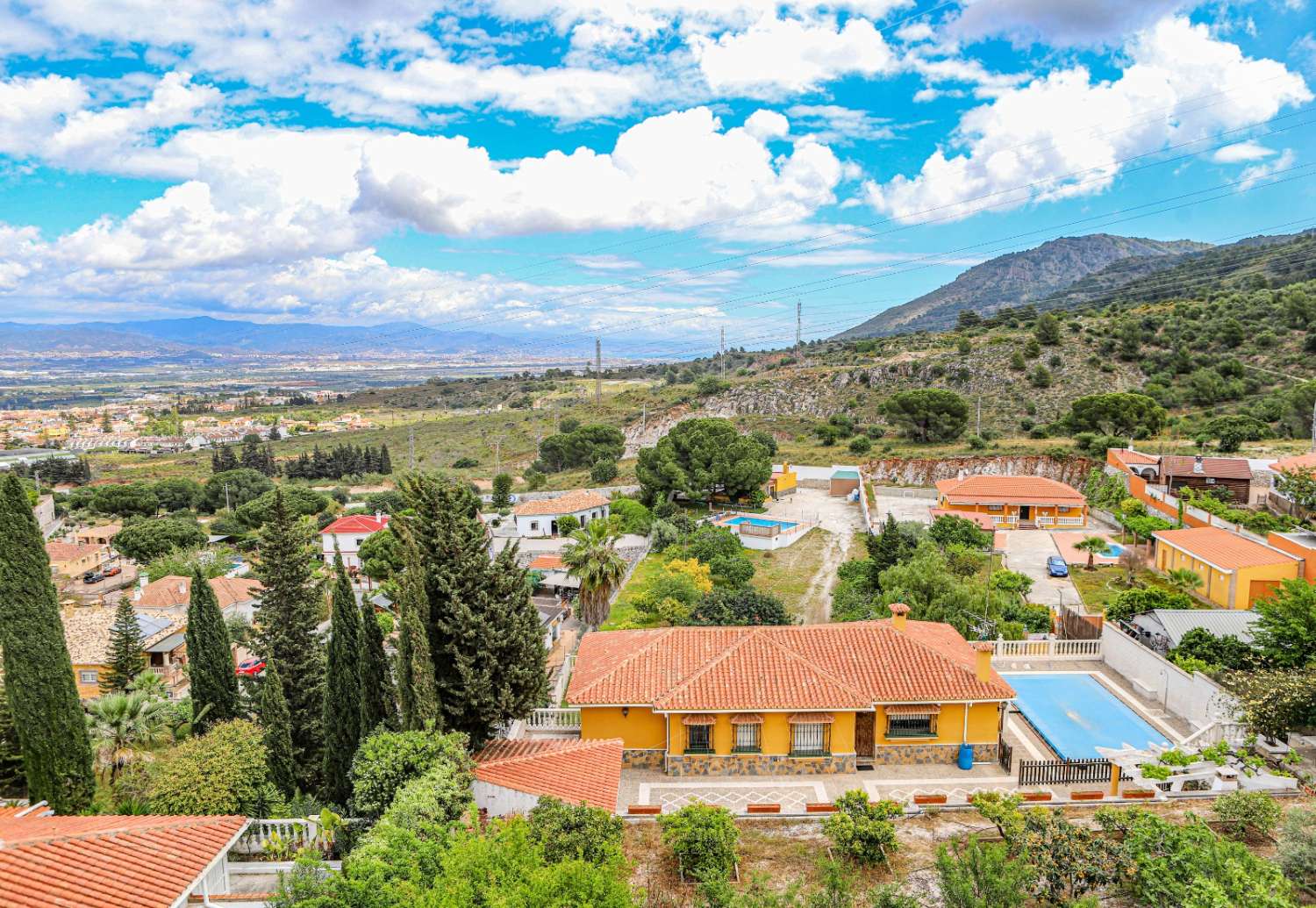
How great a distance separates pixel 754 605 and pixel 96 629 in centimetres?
2535

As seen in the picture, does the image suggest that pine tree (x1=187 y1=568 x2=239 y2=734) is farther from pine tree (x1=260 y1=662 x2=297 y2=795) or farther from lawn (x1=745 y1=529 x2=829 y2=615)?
lawn (x1=745 y1=529 x2=829 y2=615)

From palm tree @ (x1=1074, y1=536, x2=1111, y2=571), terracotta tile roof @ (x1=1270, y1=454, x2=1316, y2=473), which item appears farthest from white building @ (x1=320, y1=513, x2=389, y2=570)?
terracotta tile roof @ (x1=1270, y1=454, x2=1316, y2=473)

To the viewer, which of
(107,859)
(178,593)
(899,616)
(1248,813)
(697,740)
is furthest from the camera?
(178,593)

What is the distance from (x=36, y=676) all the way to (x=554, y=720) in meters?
10.1

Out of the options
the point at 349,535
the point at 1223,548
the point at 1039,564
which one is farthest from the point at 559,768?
the point at 349,535

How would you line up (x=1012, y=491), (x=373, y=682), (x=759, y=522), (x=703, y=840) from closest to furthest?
(x=703, y=840) → (x=373, y=682) → (x=759, y=522) → (x=1012, y=491)

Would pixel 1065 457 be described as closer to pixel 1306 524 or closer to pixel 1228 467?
pixel 1228 467

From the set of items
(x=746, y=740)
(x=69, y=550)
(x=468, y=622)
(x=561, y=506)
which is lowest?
(x=69, y=550)

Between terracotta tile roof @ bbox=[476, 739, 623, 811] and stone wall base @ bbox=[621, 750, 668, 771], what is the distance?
137 cm

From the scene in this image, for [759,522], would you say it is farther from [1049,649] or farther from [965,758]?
[965,758]

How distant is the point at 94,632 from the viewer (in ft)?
97.0

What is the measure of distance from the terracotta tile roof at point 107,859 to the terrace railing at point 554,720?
8.00 meters

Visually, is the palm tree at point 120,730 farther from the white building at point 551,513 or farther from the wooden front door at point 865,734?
the white building at point 551,513

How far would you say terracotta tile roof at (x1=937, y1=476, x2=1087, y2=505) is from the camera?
43531 millimetres
